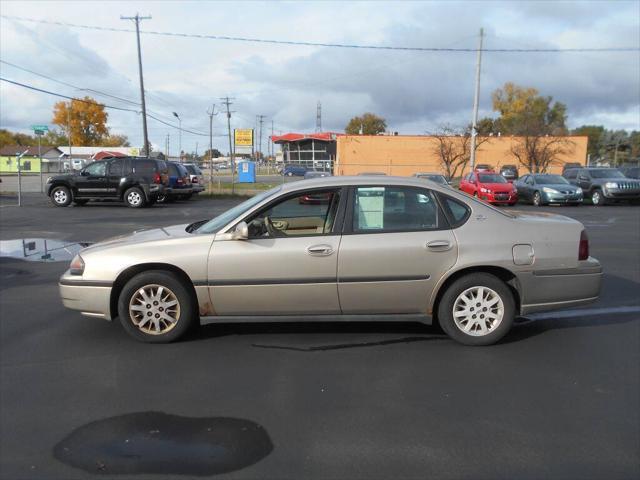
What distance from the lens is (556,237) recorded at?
4.84 m

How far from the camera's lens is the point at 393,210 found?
483cm

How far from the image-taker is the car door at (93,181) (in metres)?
20.4

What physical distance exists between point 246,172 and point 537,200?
2210cm

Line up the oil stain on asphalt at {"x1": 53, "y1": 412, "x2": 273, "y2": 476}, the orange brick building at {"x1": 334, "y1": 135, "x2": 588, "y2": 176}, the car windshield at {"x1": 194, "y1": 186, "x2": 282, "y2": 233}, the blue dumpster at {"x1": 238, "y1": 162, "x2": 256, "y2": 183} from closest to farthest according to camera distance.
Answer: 1. the oil stain on asphalt at {"x1": 53, "y1": 412, "x2": 273, "y2": 476}
2. the car windshield at {"x1": 194, "y1": 186, "x2": 282, "y2": 233}
3. the blue dumpster at {"x1": 238, "y1": 162, "x2": 256, "y2": 183}
4. the orange brick building at {"x1": 334, "y1": 135, "x2": 588, "y2": 176}

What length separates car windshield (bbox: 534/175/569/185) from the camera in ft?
76.5

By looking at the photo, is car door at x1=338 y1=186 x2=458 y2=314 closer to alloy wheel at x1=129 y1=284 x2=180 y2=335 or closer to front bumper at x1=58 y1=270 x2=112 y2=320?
alloy wheel at x1=129 y1=284 x2=180 y2=335

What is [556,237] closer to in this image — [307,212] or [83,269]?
[307,212]

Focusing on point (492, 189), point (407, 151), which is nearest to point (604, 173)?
point (492, 189)

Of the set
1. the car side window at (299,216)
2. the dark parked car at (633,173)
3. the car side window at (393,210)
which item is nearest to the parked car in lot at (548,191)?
the dark parked car at (633,173)

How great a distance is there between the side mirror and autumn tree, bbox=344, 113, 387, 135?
9919cm

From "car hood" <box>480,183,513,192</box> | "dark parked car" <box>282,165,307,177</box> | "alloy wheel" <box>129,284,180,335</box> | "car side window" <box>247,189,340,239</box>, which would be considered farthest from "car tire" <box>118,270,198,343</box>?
"dark parked car" <box>282,165,307,177</box>

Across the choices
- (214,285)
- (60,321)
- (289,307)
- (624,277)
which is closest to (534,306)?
(289,307)

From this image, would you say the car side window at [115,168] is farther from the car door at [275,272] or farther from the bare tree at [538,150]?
the bare tree at [538,150]

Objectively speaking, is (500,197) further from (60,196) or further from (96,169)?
(60,196)
